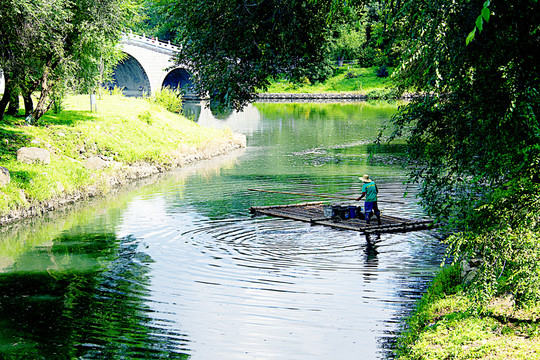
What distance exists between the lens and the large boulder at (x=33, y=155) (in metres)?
29.6

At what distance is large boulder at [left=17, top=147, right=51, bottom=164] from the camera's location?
29.6 meters

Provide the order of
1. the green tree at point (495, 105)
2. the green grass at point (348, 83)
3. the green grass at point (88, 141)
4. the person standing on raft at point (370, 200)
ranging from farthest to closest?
the green grass at point (348, 83)
the green grass at point (88, 141)
the person standing on raft at point (370, 200)
the green tree at point (495, 105)

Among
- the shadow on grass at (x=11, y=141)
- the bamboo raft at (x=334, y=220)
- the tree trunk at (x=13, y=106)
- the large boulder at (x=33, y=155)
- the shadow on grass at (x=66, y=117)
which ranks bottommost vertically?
the bamboo raft at (x=334, y=220)

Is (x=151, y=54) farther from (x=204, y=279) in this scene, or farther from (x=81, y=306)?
(x=81, y=306)

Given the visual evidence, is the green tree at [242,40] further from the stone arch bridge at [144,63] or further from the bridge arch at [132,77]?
the bridge arch at [132,77]

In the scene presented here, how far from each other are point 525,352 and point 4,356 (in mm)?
9414

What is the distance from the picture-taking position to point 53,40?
31234 millimetres

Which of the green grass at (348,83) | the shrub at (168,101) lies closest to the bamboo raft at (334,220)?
the shrub at (168,101)

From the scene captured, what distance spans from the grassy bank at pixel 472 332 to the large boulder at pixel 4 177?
18133 millimetres

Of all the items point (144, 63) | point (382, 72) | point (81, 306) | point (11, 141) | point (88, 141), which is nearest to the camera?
point (81, 306)

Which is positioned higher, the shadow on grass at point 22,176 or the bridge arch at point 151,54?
the bridge arch at point 151,54

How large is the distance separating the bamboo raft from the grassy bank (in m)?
7.77

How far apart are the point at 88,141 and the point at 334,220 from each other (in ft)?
59.0

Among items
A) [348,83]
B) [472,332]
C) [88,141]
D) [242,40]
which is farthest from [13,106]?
[348,83]
